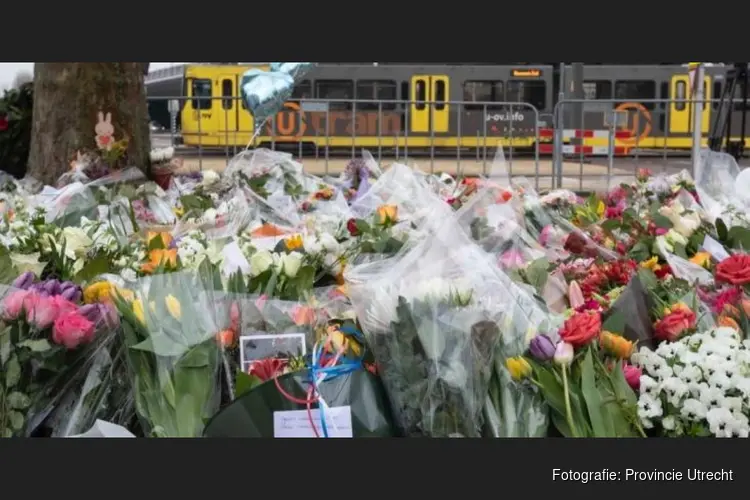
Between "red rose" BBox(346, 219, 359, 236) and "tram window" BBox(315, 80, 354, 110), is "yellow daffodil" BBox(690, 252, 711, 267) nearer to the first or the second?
"red rose" BBox(346, 219, 359, 236)

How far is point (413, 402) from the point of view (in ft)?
6.77

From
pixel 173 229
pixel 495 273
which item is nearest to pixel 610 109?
pixel 173 229

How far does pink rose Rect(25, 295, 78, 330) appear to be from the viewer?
2225mm

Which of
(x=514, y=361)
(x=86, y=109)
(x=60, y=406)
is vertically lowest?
(x=60, y=406)

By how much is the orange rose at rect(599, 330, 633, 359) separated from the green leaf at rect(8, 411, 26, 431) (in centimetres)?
137

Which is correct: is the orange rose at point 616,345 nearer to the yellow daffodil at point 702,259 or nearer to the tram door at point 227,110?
the yellow daffodil at point 702,259

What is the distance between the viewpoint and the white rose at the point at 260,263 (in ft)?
9.07

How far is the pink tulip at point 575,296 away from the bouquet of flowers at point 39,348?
1.26 meters

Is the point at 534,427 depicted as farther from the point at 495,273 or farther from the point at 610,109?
the point at 610,109

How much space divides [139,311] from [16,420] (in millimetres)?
372

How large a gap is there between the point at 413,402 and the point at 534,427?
28cm

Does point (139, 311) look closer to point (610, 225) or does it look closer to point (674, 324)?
point (674, 324)

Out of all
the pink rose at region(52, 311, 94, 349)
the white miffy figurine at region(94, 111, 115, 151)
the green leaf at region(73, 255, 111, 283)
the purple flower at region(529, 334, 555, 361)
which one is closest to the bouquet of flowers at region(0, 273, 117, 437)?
the pink rose at region(52, 311, 94, 349)

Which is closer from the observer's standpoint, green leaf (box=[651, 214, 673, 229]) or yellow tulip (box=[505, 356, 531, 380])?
yellow tulip (box=[505, 356, 531, 380])
